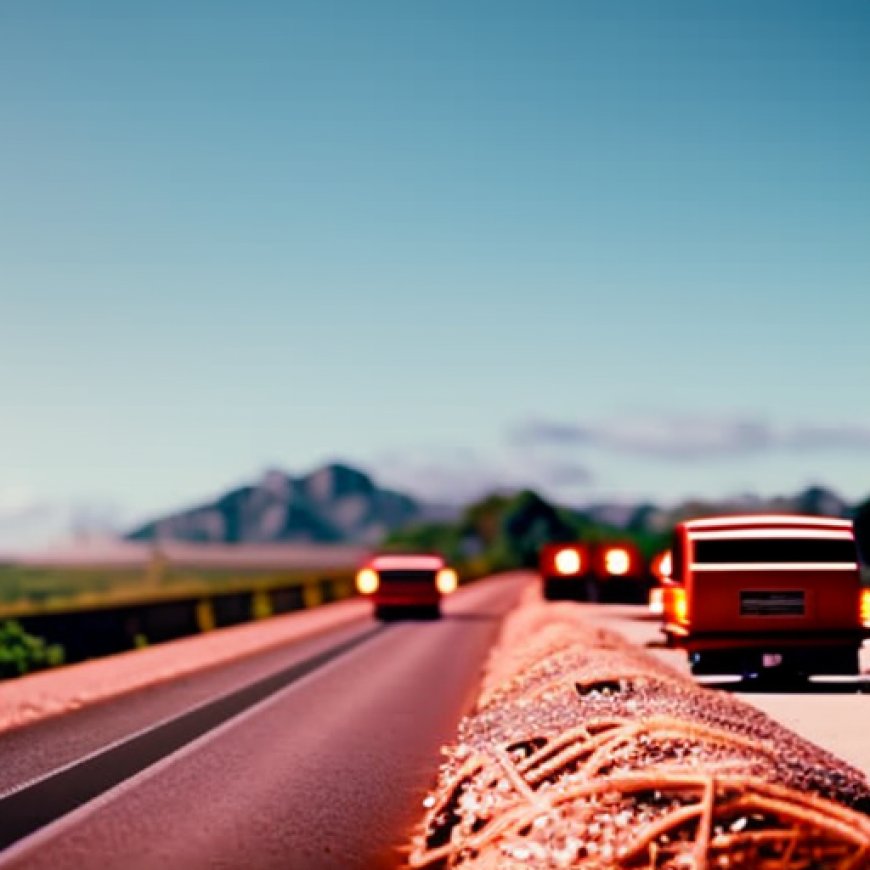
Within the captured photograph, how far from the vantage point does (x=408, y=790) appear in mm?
14391

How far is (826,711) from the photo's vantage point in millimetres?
20344

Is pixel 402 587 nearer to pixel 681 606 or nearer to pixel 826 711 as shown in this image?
pixel 681 606

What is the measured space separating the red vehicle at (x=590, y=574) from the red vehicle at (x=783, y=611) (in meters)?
26.1

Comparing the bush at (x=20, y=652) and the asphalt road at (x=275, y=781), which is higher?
the bush at (x=20, y=652)

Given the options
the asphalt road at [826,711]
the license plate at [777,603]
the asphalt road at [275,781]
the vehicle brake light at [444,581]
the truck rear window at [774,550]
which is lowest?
the asphalt road at [826,711]

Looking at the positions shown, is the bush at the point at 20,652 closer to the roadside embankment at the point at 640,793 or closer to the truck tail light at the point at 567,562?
the roadside embankment at the point at 640,793

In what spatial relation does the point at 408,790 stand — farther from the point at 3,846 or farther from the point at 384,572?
the point at 384,572

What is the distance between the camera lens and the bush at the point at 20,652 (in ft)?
94.8

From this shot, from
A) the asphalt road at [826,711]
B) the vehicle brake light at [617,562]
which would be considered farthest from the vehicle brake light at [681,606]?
the vehicle brake light at [617,562]

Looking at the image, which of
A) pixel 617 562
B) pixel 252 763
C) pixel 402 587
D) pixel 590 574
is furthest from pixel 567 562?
pixel 252 763

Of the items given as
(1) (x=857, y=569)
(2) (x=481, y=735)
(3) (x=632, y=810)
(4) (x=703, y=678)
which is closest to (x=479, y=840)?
(3) (x=632, y=810)

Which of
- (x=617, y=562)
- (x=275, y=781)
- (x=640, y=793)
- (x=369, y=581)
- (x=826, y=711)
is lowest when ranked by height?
(x=826, y=711)

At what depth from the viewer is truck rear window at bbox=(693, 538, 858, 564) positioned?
2328 centimetres

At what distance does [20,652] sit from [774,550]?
13.0m
